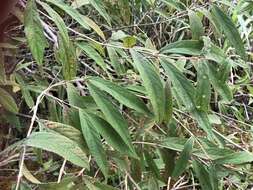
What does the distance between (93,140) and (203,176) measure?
22 centimetres

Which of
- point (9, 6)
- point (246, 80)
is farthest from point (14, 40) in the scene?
point (246, 80)

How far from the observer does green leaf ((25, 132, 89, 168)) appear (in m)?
0.50

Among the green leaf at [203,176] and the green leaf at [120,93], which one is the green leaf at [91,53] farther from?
the green leaf at [203,176]

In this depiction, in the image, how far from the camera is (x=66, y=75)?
0.64m

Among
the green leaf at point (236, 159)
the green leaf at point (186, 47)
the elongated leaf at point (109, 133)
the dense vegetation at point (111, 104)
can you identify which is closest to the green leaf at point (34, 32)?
the dense vegetation at point (111, 104)

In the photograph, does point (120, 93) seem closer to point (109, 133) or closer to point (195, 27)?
point (109, 133)

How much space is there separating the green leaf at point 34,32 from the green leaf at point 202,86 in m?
0.24

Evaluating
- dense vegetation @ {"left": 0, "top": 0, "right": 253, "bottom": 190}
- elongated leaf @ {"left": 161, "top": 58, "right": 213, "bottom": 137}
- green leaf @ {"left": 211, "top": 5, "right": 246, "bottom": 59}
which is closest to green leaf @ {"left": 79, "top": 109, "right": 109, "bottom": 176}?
dense vegetation @ {"left": 0, "top": 0, "right": 253, "bottom": 190}

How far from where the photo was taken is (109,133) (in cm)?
63

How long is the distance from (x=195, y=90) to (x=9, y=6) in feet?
1.69

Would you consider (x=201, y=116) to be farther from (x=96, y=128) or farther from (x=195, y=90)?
(x=96, y=128)

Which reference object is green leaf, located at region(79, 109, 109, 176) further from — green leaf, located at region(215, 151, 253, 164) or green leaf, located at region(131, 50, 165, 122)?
green leaf, located at region(215, 151, 253, 164)

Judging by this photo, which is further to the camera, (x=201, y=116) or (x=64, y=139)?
(x=201, y=116)

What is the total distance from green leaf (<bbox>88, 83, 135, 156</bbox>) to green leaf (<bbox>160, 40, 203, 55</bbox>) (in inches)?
6.1
